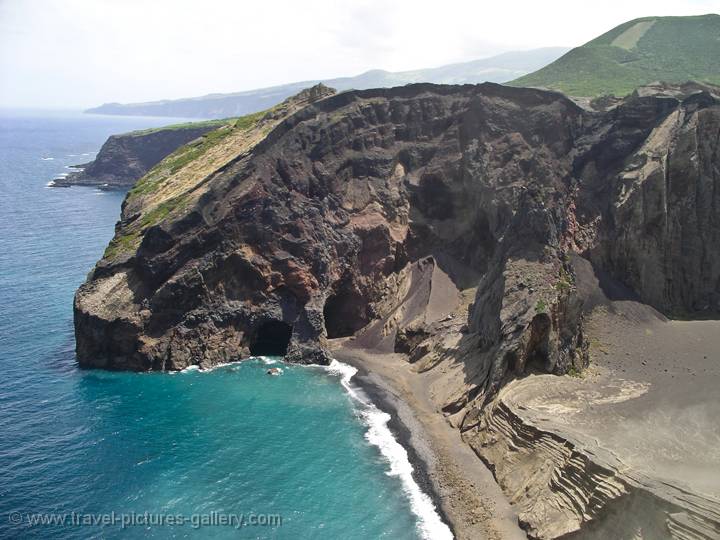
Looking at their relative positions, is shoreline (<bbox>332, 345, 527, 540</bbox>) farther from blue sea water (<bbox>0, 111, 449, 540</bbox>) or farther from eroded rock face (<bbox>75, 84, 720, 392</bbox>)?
eroded rock face (<bbox>75, 84, 720, 392</bbox>)

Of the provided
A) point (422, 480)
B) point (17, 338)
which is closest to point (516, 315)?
point (422, 480)

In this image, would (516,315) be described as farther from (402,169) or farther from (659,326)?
(402,169)

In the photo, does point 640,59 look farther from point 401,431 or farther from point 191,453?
point 191,453

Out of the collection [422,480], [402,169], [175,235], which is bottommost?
[422,480]

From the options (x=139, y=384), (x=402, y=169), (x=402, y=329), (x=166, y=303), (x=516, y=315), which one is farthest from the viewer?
(x=402, y=169)

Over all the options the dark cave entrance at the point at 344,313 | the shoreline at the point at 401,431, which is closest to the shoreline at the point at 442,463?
the shoreline at the point at 401,431

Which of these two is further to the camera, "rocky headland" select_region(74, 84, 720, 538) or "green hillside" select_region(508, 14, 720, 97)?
"green hillside" select_region(508, 14, 720, 97)

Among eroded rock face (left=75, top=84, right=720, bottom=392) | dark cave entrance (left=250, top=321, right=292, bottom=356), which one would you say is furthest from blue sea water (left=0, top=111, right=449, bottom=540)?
eroded rock face (left=75, top=84, right=720, bottom=392)

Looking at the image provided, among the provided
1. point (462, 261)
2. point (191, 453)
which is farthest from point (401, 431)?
point (462, 261)
